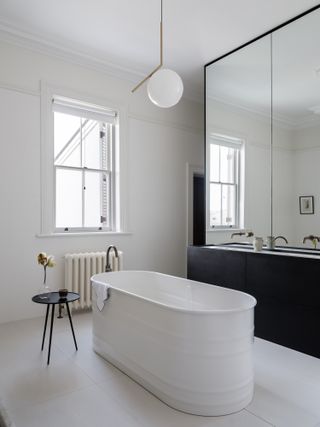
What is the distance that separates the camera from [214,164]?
14.5 feet

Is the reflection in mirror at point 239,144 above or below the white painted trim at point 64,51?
below

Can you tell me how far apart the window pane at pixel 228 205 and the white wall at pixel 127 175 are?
104 centimetres

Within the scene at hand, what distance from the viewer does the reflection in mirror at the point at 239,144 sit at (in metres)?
3.69

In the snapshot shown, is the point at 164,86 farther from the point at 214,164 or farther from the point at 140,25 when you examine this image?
the point at 214,164

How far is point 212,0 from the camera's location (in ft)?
10.1

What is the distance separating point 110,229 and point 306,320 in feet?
8.90

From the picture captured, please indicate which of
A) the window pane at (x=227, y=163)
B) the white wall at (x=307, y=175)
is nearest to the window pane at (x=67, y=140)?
the window pane at (x=227, y=163)

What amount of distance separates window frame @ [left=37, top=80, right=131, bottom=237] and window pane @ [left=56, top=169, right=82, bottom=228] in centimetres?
11

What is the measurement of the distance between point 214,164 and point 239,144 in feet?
1.59

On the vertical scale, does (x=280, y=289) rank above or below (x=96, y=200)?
below

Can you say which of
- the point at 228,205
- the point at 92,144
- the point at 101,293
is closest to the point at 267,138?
the point at 228,205

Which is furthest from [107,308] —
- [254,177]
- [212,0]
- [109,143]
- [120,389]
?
[212,0]

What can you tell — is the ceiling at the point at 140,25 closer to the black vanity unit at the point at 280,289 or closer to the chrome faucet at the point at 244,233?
the chrome faucet at the point at 244,233

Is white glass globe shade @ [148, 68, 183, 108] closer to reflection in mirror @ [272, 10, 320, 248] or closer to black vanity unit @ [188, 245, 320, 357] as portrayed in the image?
reflection in mirror @ [272, 10, 320, 248]
